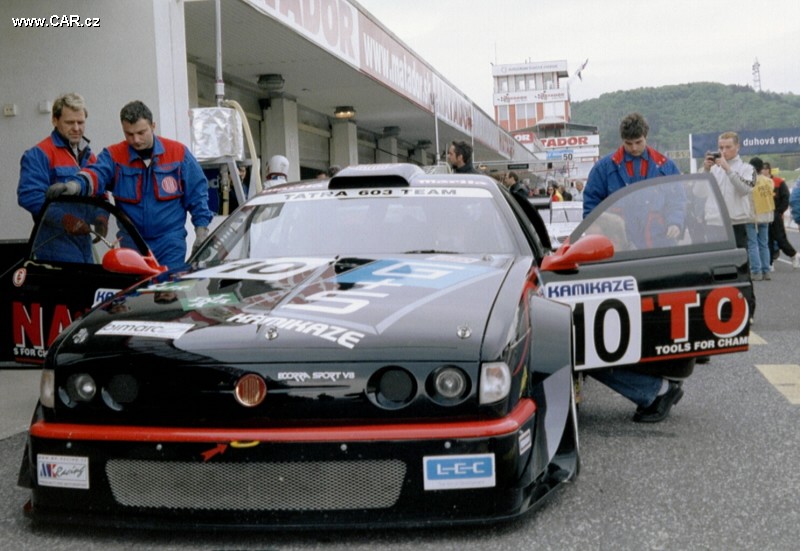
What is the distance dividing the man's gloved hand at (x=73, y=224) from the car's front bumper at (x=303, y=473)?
2190 mm

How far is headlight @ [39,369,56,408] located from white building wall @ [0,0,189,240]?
533 cm

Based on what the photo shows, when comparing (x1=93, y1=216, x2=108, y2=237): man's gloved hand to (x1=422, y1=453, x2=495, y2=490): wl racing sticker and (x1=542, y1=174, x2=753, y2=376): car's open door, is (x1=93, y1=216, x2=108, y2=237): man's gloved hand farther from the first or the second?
(x1=422, y1=453, x2=495, y2=490): wl racing sticker

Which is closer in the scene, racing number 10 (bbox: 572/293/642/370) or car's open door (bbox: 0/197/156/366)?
racing number 10 (bbox: 572/293/642/370)

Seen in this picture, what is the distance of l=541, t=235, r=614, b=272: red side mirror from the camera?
4.11 meters

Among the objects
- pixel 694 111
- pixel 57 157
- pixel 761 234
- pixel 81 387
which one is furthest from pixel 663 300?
pixel 694 111

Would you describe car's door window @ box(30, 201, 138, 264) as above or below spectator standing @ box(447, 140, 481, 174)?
below

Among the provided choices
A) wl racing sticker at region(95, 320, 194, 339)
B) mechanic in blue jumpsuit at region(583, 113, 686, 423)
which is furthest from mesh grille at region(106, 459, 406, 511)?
mechanic in blue jumpsuit at region(583, 113, 686, 423)

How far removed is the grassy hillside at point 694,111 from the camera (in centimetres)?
11338

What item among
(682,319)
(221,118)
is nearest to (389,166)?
(682,319)

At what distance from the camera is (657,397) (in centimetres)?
503

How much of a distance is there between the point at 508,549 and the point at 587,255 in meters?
1.45

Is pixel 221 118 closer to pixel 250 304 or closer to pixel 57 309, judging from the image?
pixel 57 309

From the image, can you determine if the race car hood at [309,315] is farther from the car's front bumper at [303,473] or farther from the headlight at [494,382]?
the car's front bumper at [303,473]

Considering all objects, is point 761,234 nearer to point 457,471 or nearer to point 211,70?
point 211,70
